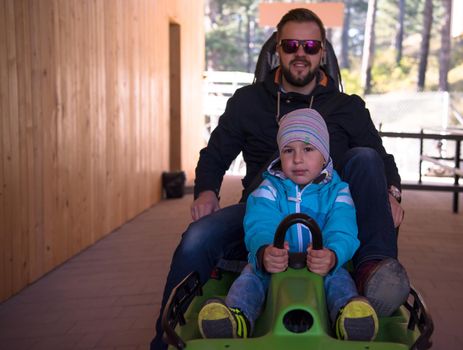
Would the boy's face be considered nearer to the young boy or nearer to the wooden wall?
the young boy

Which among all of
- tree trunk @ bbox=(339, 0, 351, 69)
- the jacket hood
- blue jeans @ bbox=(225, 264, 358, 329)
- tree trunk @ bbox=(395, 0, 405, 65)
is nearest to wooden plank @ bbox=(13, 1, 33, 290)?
the jacket hood

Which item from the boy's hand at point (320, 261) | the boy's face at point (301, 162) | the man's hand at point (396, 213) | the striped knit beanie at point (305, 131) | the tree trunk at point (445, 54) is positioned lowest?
the boy's hand at point (320, 261)

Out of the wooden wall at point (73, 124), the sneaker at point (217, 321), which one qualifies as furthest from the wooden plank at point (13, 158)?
the sneaker at point (217, 321)

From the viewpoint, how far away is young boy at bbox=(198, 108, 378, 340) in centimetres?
195

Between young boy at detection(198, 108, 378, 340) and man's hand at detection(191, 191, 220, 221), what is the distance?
1.37 ft

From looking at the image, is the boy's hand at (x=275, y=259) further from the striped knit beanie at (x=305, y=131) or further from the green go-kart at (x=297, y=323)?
the striped knit beanie at (x=305, y=131)

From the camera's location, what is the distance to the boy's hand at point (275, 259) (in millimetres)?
1986

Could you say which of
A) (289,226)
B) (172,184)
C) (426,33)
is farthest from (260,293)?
(426,33)

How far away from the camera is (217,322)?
194 centimetres

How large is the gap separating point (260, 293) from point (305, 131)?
54 centimetres

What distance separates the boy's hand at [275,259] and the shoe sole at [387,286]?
10.6 inches

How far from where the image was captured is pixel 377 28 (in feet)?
125

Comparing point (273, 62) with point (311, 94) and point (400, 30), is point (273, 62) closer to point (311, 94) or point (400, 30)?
point (311, 94)

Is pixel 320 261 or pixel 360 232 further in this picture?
pixel 360 232
